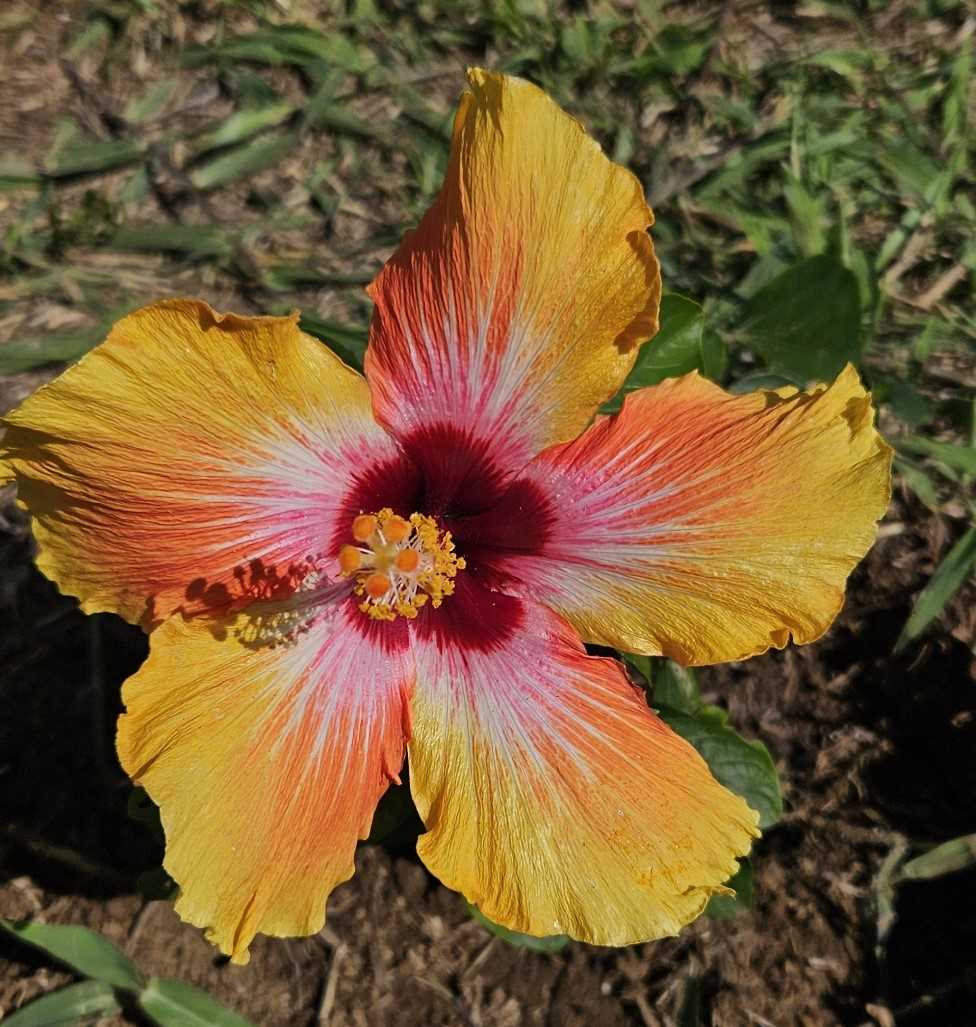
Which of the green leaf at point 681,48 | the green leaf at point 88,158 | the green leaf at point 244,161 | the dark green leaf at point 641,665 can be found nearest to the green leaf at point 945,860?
the dark green leaf at point 641,665

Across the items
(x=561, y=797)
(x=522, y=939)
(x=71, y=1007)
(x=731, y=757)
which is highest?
(x=561, y=797)

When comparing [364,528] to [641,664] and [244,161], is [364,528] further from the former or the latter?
[244,161]

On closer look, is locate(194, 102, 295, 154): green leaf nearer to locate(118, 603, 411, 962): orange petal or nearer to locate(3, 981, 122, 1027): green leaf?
locate(118, 603, 411, 962): orange petal

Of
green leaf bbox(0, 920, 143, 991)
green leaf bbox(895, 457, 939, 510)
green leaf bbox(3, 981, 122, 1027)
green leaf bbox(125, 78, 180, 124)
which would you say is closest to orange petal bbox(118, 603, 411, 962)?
green leaf bbox(0, 920, 143, 991)

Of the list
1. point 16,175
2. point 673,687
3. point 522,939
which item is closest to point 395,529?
point 673,687

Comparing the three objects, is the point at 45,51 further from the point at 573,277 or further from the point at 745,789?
the point at 745,789

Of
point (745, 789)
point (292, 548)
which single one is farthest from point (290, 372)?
point (745, 789)

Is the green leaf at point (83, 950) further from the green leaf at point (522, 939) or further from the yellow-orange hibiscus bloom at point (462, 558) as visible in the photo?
the yellow-orange hibiscus bloom at point (462, 558)
